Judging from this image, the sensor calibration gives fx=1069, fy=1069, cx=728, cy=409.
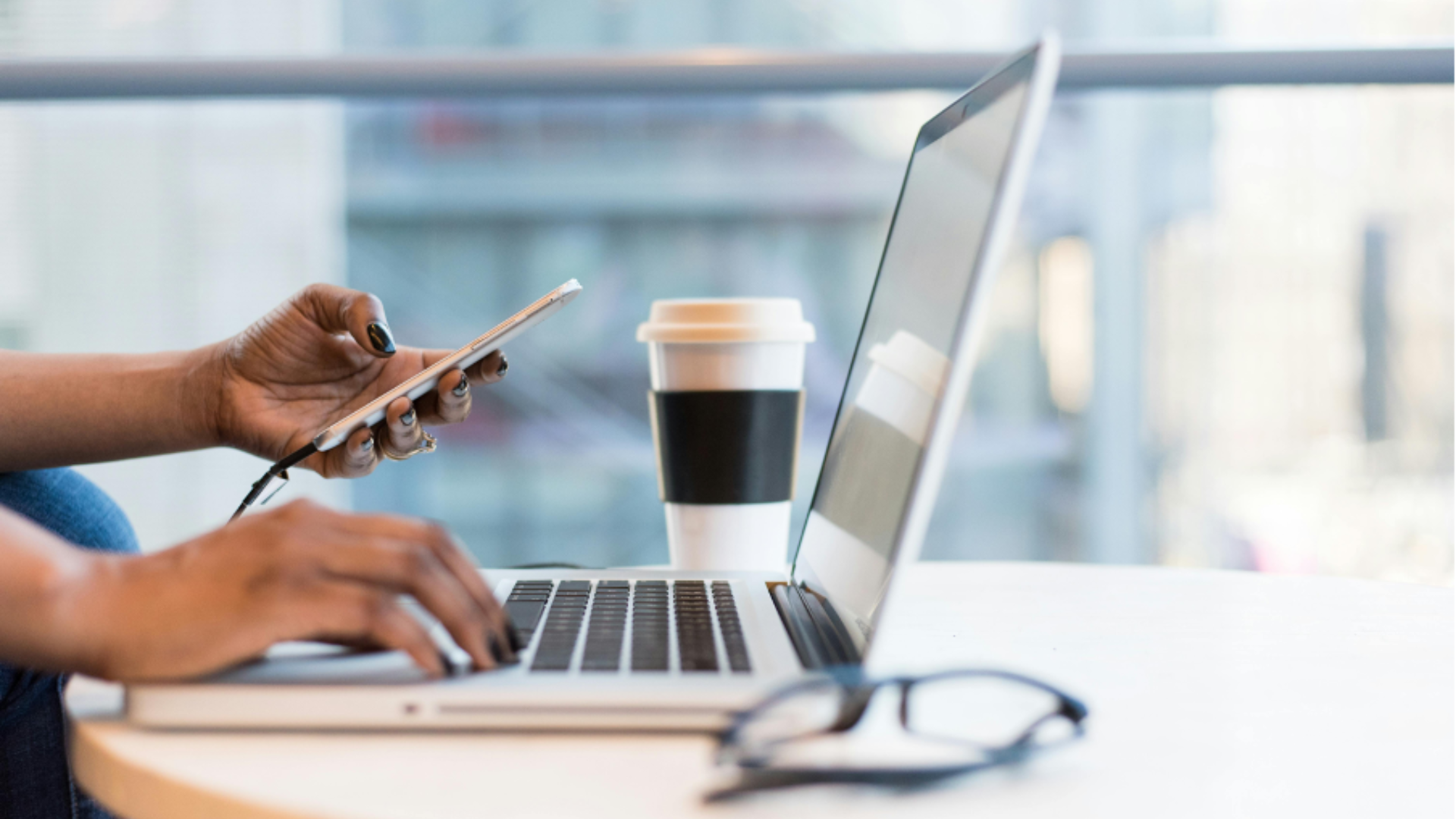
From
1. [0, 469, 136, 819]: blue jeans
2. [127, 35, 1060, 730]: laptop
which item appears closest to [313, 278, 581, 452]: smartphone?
[127, 35, 1060, 730]: laptop

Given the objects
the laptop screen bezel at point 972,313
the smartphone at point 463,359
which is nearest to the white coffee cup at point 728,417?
the smartphone at point 463,359

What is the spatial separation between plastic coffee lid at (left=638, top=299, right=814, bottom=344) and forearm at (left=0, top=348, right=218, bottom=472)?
31cm

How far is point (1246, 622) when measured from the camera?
521 mm

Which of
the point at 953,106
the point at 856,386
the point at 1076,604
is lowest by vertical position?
the point at 1076,604

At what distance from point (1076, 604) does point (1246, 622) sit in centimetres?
8

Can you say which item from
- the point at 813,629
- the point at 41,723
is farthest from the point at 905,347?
the point at 41,723

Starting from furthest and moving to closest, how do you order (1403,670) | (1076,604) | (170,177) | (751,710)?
(170,177) → (1076,604) → (1403,670) → (751,710)

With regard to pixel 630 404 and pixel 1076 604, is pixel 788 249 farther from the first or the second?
pixel 1076 604

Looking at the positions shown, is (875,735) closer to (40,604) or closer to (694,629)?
(694,629)

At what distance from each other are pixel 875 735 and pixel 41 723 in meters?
0.57

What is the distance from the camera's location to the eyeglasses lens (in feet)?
1.08

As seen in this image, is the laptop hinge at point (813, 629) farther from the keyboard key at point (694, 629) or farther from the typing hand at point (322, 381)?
the typing hand at point (322, 381)

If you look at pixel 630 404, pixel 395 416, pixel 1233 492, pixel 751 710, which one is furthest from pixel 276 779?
pixel 1233 492

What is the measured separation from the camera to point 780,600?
50 centimetres
